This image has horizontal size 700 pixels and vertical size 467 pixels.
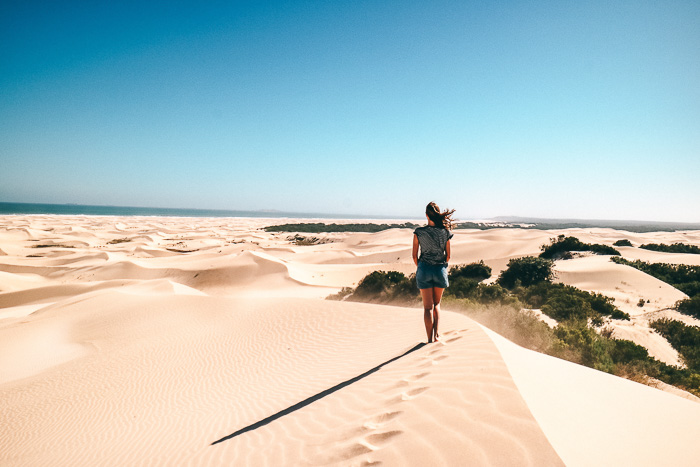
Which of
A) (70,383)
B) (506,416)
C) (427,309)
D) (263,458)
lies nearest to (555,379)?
(506,416)

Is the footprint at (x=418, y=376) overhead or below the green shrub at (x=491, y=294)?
overhead

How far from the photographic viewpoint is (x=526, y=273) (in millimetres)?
12031

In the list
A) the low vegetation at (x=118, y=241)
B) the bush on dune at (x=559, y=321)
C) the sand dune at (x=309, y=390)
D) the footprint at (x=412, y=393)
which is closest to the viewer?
the sand dune at (x=309, y=390)

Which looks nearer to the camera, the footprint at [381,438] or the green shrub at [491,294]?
the footprint at [381,438]

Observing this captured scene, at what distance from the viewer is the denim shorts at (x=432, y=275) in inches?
176

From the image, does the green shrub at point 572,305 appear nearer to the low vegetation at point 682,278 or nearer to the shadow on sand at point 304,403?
the low vegetation at point 682,278

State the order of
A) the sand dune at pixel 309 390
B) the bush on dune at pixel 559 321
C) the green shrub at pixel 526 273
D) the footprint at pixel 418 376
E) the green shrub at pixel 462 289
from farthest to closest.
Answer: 1. the green shrub at pixel 526 273
2. the green shrub at pixel 462 289
3. the bush on dune at pixel 559 321
4. the footprint at pixel 418 376
5. the sand dune at pixel 309 390

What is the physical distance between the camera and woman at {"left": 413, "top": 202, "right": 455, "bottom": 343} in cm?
442

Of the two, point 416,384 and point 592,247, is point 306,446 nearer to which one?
point 416,384

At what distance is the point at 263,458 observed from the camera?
302 centimetres

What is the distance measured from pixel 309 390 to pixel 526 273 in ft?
34.4

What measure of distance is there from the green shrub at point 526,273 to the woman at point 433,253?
343 inches

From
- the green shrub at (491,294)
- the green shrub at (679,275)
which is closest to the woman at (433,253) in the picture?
the green shrub at (491,294)

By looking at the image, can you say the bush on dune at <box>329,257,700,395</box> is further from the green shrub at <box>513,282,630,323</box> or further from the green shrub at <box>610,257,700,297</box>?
the green shrub at <box>610,257,700,297</box>
